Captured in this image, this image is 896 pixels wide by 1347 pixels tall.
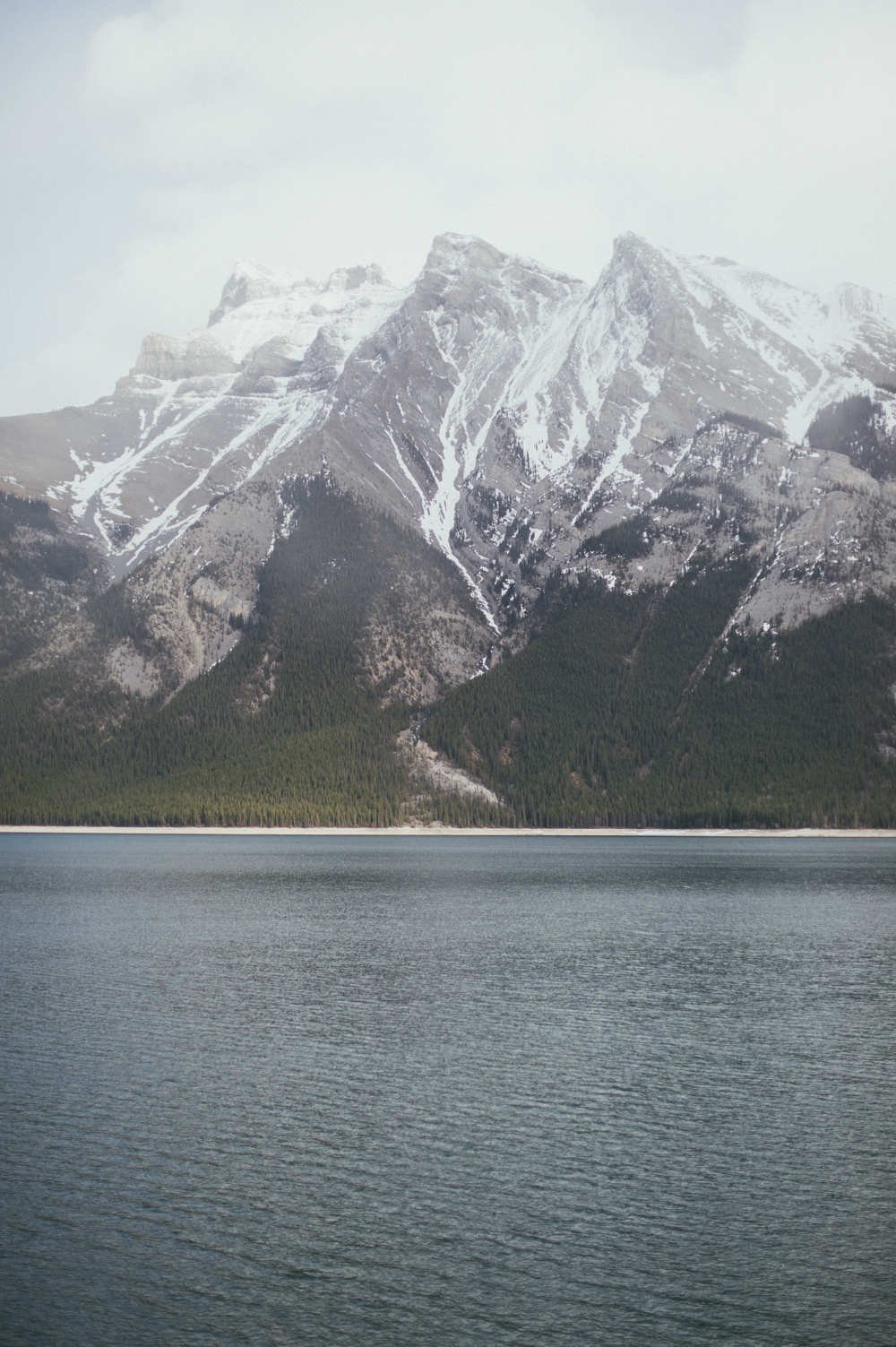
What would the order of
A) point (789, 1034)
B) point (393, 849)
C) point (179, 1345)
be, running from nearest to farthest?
point (179, 1345), point (789, 1034), point (393, 849)

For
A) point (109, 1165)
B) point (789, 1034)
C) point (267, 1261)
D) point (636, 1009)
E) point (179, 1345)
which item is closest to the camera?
point (179, 1345)

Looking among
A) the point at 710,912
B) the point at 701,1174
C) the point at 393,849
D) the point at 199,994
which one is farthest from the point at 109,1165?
the point at 393,849

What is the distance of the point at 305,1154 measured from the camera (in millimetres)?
31078

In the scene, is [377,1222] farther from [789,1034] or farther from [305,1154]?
[789,1034]

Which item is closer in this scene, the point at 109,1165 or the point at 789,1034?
the point at 109,1165

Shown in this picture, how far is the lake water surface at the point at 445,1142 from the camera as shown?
2241cm

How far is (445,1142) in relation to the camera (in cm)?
3234

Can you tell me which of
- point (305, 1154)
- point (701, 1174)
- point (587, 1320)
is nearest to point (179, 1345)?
point (587, 1320)

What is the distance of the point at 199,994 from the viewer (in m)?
53.5

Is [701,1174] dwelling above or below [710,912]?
above

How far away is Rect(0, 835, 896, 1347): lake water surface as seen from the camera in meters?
22.4

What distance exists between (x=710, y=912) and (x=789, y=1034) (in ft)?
156

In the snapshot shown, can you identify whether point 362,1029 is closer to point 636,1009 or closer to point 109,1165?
point 636,1009

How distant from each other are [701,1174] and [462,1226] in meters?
7.96
